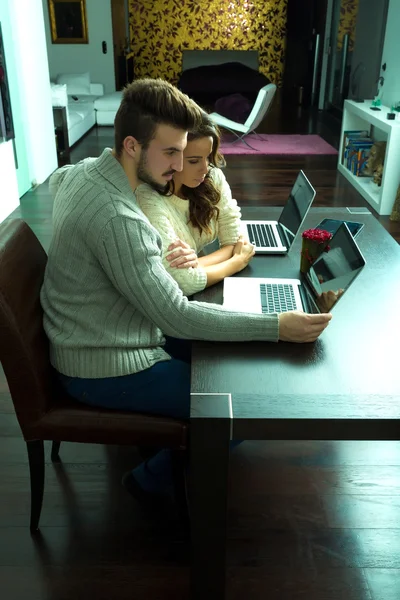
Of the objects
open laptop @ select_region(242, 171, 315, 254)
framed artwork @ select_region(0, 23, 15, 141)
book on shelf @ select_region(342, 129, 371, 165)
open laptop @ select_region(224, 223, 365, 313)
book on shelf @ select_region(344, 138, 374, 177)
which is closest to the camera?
open laptop @ select_region(224, 223, 365, 313)

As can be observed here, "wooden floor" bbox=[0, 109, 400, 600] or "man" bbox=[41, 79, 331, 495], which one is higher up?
"man" bbox=[41, 79, 331, 495]

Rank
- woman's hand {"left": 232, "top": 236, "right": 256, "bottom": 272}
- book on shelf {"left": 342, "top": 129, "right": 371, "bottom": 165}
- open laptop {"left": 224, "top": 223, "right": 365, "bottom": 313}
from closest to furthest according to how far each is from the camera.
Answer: open laptop {"left": 224, "top": 223, "right": 365, "bottom": 313}
woman's hand {"left": 232, "top": 236, "right": 256, "bottom": 272}
book on shelf {"left": 342, "top": 129, "right": 371, "bottom": 165}

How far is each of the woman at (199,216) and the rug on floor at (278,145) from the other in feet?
15.9

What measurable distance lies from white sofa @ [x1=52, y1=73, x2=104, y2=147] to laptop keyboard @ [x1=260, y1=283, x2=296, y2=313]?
5.32 m

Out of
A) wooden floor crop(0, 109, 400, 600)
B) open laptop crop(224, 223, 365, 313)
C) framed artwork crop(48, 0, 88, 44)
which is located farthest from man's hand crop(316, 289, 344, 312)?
framed artwork crop(48, 0, 88, 44)

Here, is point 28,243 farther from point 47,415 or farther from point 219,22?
point 219,22

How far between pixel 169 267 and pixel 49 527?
86cm

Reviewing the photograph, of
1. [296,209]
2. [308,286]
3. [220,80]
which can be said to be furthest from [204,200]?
[220,80]

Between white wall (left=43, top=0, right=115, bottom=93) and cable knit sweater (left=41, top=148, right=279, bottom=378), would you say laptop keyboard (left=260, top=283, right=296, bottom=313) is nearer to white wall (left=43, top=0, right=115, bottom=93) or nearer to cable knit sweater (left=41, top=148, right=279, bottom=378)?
cable knit sweater (left=41, top=148, right=279, bottom=378)

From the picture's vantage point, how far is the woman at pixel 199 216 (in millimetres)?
1663

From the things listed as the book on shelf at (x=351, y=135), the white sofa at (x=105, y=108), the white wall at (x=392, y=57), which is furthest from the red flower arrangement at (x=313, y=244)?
the white sofa at (x=105, y=108)

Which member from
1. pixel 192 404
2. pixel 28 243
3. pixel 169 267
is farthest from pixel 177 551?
pixel 28 243

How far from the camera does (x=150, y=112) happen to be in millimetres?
1392

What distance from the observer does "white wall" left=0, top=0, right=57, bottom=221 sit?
4.61 meters
